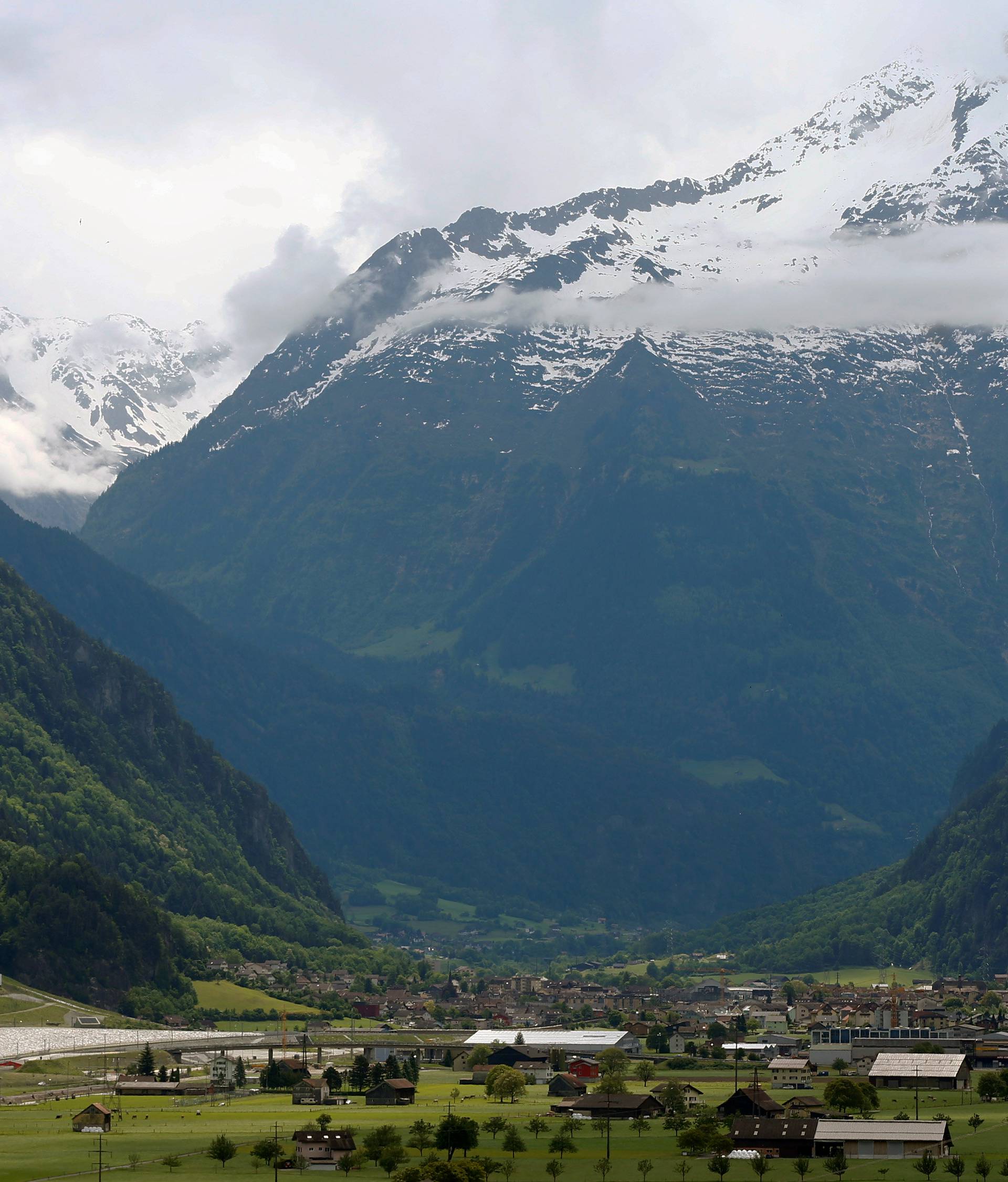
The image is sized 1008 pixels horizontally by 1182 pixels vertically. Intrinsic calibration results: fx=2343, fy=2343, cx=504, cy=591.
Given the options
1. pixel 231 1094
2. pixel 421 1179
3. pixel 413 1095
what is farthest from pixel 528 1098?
pixel 421 1179

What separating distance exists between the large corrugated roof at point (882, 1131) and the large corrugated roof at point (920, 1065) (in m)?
33.4

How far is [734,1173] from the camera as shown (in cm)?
14262

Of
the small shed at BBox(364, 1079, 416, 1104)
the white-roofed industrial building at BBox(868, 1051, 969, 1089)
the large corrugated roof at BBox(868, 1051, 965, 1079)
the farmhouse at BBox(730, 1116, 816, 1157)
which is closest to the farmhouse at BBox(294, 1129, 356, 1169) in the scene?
the farmhouse at BBox(730, 1116, 816, 1157)

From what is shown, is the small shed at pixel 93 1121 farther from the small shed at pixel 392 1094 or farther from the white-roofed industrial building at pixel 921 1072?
the white-roofed industrial building at pixel 921 1072

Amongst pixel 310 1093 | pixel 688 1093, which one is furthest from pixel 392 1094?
pixel 688 1093

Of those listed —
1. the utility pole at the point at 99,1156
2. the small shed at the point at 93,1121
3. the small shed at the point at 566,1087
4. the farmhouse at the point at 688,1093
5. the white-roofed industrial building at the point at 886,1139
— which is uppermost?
the small shed at the point at 566,1087

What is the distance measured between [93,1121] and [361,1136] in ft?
76.2

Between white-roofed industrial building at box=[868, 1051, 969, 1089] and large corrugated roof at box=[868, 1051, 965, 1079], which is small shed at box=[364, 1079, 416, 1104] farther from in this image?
large corrugated roof at box=[868, 1051, 965, 1079]

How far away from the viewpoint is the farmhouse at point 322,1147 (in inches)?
5910

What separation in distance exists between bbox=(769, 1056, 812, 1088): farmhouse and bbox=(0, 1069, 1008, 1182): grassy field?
4118mm

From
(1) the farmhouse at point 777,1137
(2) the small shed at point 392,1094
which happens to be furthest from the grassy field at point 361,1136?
(1) the farmhouse at point 777,1137

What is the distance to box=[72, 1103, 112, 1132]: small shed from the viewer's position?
166500mm

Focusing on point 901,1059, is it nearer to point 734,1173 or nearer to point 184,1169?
point 734,1173

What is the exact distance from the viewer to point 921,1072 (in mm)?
187250
